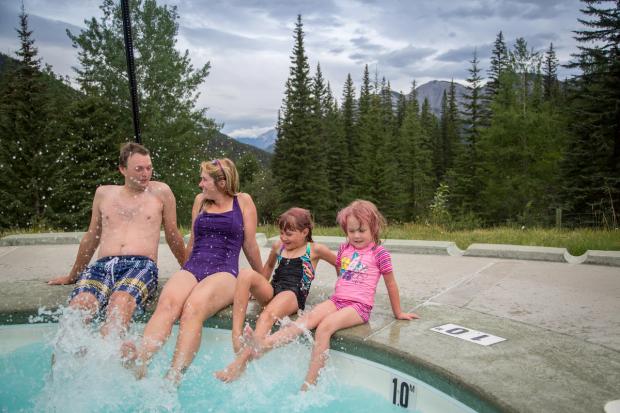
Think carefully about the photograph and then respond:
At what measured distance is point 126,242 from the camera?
11.2ft

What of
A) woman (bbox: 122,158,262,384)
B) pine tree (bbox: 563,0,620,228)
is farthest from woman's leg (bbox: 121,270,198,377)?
pine tree (bbox: 563,0,620,228)

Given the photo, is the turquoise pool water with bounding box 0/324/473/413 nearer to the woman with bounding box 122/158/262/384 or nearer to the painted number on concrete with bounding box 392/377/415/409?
the painted number on concrete with bounding box 392/377/415/409

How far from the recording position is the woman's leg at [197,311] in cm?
Answer: 253

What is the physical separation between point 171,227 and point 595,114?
76.2 ft

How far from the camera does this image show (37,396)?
265 centimetres

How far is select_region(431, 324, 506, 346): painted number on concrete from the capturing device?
256cm

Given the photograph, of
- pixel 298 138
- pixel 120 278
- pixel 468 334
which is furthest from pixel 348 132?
pixel 468 334

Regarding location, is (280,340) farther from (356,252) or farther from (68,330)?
(68,330)

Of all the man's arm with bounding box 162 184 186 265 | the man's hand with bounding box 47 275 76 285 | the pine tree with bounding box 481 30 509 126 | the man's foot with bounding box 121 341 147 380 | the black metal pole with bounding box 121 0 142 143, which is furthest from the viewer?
the pine tree with bounding box 481 30 509 126

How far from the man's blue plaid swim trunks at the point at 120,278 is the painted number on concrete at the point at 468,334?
2.00 meters

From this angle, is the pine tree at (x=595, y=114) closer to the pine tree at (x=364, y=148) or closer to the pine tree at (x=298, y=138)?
the pine tree at (x=298, y=138)

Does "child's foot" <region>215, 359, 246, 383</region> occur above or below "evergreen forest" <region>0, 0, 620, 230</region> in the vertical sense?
below

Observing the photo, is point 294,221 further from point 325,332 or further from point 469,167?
point 469,167

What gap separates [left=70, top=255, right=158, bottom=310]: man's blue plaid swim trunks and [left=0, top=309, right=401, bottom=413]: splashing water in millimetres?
232
